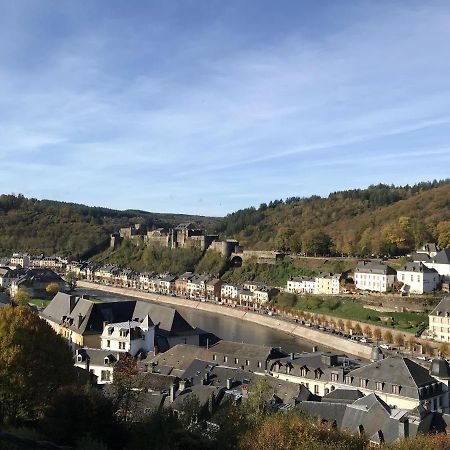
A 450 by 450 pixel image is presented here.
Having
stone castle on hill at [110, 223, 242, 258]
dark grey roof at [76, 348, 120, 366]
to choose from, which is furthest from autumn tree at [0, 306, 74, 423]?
stone castle on hill at [110, 223, 242, 258]

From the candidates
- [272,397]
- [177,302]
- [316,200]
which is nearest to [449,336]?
[272,397]

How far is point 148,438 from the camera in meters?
13.1

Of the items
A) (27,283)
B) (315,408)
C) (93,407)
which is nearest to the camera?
(93,407)

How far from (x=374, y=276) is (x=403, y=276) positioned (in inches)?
133

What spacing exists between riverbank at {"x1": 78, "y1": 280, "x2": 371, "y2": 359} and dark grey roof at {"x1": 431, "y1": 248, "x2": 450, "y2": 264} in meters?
15.7

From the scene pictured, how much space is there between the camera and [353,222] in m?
95.9

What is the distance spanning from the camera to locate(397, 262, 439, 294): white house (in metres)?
54.7

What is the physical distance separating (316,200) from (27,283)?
69.4m

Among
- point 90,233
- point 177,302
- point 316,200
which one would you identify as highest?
point 316,200

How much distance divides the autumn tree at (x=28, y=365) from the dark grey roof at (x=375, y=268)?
1726 inches

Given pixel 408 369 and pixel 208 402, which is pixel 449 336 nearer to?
pixel 408 369

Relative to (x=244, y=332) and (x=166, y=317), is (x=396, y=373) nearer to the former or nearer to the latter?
(x=166, y=317)

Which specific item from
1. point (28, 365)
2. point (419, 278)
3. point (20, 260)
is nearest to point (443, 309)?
point (419, 278)

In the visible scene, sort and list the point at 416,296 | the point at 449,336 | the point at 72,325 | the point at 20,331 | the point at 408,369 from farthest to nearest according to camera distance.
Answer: the point at 416,296 → the point at 449,336 → the point at 72,325 → the point at 408,369 → the point at 20,331
